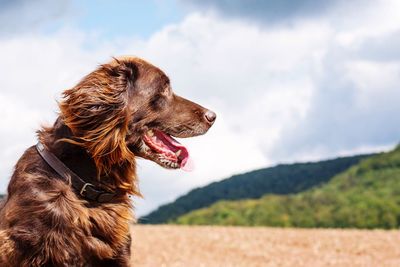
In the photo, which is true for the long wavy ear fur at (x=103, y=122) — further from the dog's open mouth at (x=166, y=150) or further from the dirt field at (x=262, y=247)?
the dirt field at (x=262, y=247)

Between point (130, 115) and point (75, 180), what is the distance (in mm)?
520

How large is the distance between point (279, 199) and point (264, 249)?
1214 centimetres

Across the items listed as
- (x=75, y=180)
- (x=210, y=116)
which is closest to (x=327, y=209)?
(x=210, y=116)

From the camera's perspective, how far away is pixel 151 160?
184 inches

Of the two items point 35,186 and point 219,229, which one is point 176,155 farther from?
point 219,229

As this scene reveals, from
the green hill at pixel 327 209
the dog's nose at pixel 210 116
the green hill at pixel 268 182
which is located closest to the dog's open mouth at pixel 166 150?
the dog's nose at pixel 210 116

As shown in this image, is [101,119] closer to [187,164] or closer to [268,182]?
[187,164]

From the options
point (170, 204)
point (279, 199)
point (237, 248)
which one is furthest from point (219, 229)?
point (170, 204)

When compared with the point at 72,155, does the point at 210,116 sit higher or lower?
higher

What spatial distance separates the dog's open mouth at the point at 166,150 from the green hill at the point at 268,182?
84.0ft

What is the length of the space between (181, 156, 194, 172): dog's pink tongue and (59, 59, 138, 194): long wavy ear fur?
355mm

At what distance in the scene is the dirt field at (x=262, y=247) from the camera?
504 inches

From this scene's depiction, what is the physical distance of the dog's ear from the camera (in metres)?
4.48

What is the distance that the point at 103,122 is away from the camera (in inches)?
179
